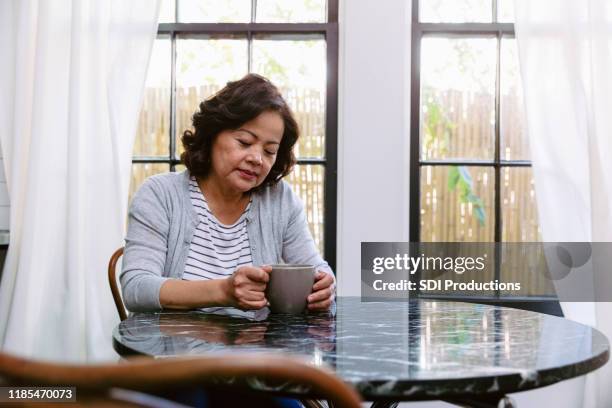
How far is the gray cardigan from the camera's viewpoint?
1.49m

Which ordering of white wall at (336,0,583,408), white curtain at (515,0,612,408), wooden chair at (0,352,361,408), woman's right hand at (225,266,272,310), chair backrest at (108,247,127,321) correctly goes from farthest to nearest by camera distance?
1. white wall at (336,0,583,408)
2. white curtain at (515,0,612,408)
3. chair backrest at (108,247,127,321)
4. woman's right hand at (225,266,272,310)
5. wooden chair at (0,352,361,408)

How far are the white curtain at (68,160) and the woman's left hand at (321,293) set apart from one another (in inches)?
50.6

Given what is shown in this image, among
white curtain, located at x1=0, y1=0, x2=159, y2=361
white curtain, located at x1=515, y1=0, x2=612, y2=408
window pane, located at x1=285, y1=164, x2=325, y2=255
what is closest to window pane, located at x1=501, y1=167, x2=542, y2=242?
white curtain, located at x1=515, y1=0, x2=612, y2=408

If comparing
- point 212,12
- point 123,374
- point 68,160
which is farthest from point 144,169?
point 123,374

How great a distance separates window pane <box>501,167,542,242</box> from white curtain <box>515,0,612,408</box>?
0.92ft

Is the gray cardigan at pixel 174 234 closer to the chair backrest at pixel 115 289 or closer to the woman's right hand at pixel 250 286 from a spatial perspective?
the woman's right hand at pixel 250 286

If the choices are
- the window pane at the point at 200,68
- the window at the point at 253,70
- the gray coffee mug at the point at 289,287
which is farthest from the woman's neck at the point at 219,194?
the window pane at the point at 200,68

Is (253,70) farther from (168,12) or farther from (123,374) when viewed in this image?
(123,374)

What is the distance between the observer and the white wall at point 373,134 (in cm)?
265

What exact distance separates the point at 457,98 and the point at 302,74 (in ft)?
2.00

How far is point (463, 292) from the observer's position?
2.78 m

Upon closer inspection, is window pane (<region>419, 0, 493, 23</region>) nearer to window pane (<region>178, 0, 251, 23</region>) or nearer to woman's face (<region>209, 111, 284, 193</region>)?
window pane (<region>178, 0, 251, 23</region>)

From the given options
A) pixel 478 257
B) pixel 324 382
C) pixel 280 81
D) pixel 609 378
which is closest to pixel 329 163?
pixel 280 81

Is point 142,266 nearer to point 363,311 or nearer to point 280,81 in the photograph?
point 363,311
